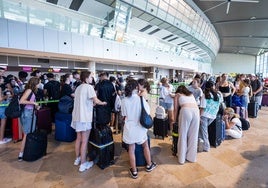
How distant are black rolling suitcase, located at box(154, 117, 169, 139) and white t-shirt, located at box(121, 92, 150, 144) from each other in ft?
5.40

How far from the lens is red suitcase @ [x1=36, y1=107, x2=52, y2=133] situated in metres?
4.28

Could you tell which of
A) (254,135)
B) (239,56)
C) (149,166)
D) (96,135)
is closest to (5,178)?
(96,135)

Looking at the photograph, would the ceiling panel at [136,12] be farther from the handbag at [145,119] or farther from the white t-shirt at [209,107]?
the handbag at [145,119]

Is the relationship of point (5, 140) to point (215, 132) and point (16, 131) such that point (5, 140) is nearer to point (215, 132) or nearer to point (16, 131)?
point (16, 131)

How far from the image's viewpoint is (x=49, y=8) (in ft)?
27.6

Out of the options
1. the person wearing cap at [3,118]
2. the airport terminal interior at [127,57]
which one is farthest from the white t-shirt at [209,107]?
the person wearing cap at [3,118]

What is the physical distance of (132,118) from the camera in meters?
2.37

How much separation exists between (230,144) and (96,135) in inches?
112

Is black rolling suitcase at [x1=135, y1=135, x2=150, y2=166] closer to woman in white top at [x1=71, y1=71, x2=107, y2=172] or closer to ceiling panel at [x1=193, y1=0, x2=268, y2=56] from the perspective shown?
woman in white top at [x1=71, y1=71, x2=107, y2=172]

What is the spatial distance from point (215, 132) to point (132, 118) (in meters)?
2.06

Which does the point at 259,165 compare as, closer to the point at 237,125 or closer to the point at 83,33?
the point at 237,125

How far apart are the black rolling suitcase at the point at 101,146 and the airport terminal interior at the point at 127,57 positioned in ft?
0.36

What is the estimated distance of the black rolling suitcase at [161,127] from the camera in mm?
3967

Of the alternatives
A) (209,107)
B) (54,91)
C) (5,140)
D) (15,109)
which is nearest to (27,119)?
(15,109)
